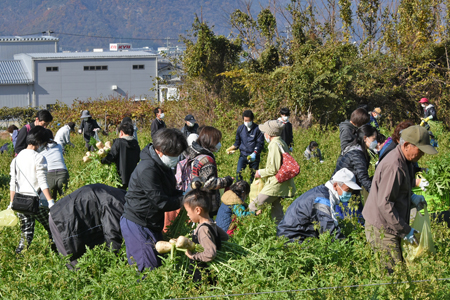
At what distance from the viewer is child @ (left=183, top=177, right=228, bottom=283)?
4051mm

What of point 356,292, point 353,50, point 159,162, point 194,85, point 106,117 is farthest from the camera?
point 106,117

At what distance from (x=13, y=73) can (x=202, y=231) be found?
5806 cm

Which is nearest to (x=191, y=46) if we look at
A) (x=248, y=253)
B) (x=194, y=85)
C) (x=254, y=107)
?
(x=194, y=85)

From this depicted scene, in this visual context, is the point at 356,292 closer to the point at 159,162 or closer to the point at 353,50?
the point at 159,162

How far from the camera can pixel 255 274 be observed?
12.7 ft

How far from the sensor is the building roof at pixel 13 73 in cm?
5512

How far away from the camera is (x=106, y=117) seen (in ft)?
77.9

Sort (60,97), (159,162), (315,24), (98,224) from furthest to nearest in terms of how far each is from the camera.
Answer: (60,97), (315,24), (98,224), (159,162)

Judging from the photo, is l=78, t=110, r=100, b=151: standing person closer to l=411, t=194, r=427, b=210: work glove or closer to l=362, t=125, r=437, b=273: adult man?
l=411, t=194, r=427, b=210: work glove

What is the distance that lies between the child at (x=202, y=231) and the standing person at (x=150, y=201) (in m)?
0.12

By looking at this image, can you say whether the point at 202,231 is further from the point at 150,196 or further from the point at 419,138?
the point at 419,138

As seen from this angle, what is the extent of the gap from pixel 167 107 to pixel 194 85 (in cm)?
162

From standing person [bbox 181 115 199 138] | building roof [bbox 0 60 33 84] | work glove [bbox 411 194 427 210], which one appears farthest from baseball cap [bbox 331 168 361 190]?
building roof [bbox 0 60 33 84]

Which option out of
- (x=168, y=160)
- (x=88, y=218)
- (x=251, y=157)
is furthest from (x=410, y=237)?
(x=251, y=157)
